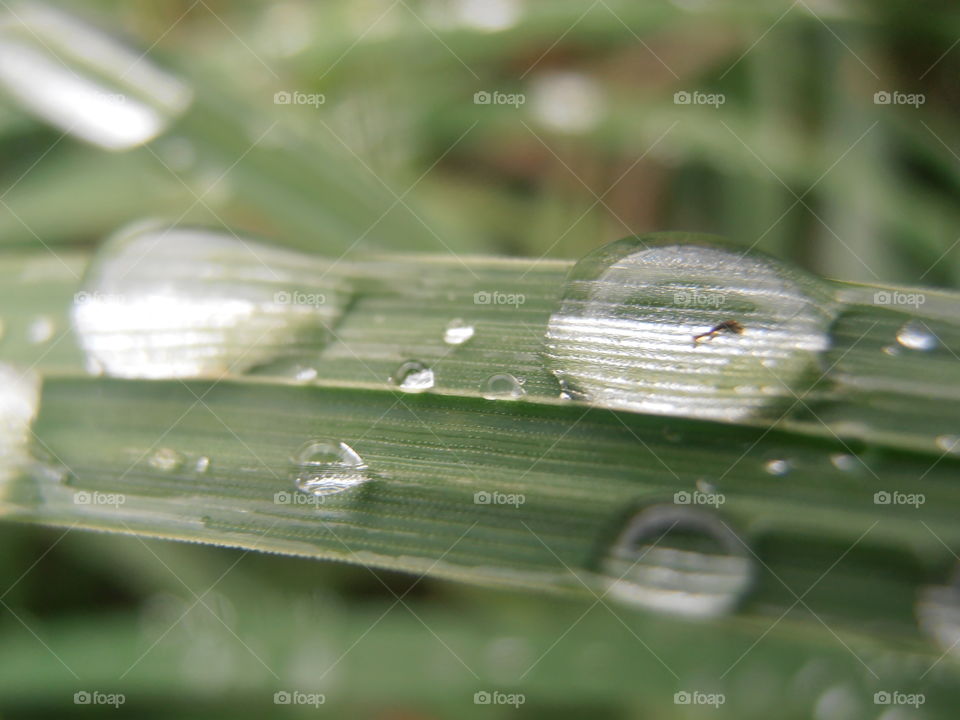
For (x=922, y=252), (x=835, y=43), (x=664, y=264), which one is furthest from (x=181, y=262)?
(x=835, y=43)

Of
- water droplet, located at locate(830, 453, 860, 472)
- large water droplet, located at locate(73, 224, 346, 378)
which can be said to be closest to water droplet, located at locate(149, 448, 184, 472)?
large water droplet, located at locate(73, 224, 346, 378)

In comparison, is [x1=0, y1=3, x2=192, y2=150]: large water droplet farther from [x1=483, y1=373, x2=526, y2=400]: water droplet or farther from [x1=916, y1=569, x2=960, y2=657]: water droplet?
[x1=916, y1=569, x2=960, y2=657]: water droplet

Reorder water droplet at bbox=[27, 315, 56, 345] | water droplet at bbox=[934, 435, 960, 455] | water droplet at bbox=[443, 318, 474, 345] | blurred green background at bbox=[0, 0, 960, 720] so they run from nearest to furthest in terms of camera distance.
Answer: water droplet at bbox=[934, 435, 960, 455]
water droplet at bbox=[443, 318, 474, 345]
water droplet at bbox=[27, 315, 56, 345]
blurred green background at bbox=[0, 0, 960, 720]

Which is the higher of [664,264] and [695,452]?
[664,264]

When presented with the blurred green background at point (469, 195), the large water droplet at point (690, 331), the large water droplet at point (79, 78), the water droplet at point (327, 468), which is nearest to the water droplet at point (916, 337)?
the large water droplet at point (690, 331)

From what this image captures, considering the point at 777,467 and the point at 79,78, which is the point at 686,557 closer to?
the point at 777,467

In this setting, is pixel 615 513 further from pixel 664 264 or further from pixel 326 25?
pixel 326 25

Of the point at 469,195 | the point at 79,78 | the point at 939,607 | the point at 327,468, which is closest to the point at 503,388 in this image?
the point at 327,468
